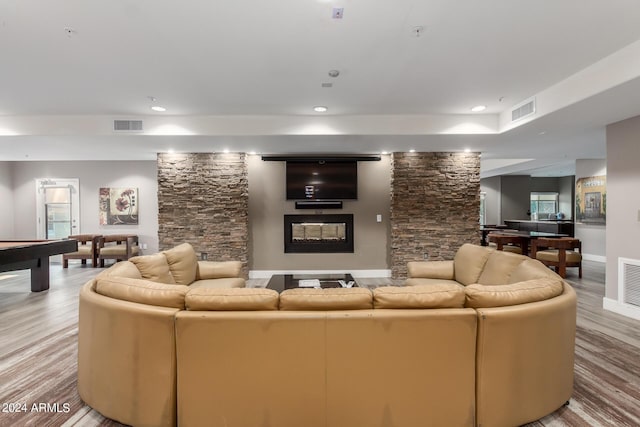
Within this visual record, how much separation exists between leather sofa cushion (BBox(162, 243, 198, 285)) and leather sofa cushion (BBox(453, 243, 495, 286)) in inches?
133

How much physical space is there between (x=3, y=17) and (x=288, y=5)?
7.04 feet

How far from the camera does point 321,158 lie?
227 inches

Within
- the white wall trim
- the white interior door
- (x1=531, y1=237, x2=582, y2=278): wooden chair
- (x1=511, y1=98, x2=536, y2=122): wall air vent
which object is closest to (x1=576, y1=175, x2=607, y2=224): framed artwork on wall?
the white wall trim

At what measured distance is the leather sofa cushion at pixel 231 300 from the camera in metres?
1.71

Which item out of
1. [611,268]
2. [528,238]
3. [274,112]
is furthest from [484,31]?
[528,238]

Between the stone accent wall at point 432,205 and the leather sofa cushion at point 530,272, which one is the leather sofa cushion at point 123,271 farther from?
the stone accent wall at point 432,205

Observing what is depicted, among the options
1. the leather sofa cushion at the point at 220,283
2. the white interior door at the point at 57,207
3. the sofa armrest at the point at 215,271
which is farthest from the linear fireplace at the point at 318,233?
the white interior door at the point at 57,207

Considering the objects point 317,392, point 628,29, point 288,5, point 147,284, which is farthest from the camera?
point 628,29

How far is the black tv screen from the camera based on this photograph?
5.80m

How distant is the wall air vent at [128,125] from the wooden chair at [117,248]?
3259 millimetres

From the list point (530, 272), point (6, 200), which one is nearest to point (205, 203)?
point (530, 272)

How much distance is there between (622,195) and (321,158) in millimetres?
4452

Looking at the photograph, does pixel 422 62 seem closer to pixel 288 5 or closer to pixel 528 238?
pixel 288 5

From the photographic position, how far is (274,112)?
425cm
